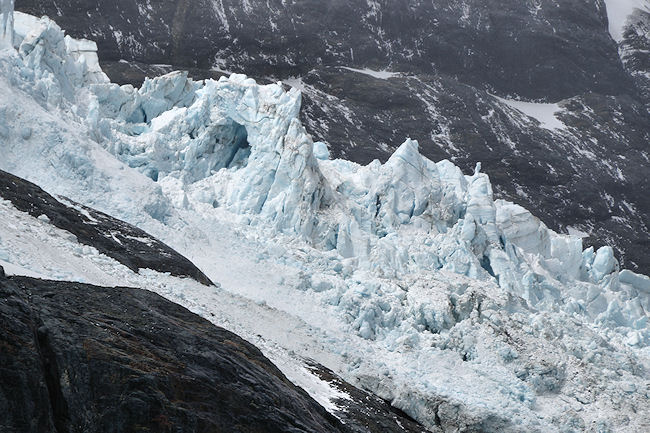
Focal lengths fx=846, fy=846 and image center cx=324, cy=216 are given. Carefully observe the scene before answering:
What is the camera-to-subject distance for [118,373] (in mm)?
10336

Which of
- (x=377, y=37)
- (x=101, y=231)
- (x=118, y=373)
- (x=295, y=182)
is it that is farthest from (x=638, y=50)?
(x=118, y=373)

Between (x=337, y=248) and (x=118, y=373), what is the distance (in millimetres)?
24765

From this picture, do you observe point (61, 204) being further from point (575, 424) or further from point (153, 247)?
point (575, 424)

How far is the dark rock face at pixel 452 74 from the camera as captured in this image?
123 meters

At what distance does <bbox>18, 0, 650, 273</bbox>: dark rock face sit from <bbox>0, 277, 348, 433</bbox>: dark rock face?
9852 cm

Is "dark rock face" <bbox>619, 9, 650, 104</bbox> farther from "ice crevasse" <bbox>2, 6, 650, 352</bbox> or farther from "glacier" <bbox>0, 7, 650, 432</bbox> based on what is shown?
"glacier" <bbox>0, 7, 650, 432</bbox>

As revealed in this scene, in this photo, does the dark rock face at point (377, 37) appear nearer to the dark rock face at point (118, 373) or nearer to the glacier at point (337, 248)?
the glacier at point (337, 248)

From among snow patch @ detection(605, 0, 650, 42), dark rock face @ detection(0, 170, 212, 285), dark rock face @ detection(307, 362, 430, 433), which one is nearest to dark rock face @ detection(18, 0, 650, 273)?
snow patch @ detection(605, 0, 650, 42)

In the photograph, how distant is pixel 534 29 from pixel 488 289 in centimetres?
14414

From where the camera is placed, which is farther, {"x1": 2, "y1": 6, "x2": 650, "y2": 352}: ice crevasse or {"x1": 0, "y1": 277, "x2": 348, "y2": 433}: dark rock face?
{"x1": 2, "y1": 6, "x2": 650, "y2": 352}: ice crevasse

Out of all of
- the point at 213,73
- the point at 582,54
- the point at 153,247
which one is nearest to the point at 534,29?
the point at 582,54

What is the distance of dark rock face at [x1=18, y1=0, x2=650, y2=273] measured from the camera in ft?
404

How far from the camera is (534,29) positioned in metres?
167

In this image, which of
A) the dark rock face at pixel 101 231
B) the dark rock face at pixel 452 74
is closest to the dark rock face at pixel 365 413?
the dark rock face at pixel 101 231
